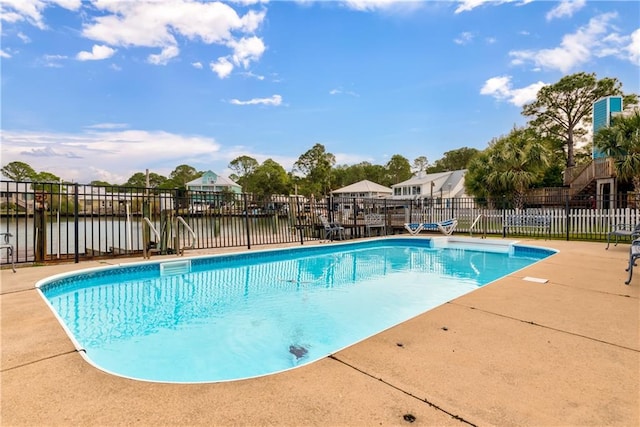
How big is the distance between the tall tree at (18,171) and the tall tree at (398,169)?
54.8 m

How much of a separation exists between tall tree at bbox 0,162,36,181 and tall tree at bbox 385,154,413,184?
180 ft

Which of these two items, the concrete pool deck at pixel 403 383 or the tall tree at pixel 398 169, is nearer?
the concrete pool deck at pixel 403 383

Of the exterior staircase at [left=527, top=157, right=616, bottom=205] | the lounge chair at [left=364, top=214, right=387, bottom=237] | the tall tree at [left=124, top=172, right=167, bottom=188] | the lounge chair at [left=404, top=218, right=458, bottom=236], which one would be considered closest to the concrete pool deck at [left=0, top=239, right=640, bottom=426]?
the lounge chair at [left=404, top=218, right=458, bottom=236]

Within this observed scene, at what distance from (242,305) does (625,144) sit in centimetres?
1421

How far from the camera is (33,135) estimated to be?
64.6 ft

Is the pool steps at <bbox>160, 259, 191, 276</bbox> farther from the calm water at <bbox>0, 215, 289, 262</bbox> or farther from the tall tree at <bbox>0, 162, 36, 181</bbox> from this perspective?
the tall tree at <bbox>0, 162, 36, 181</bbox>

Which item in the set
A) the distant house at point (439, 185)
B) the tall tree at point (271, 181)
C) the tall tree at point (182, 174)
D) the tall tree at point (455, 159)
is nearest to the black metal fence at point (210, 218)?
the distant house at point (439, 185)

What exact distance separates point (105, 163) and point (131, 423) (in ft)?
87.3

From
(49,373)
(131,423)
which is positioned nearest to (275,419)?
(131,423)

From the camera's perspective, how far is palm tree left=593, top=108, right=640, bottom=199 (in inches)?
454

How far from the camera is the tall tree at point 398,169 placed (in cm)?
5922

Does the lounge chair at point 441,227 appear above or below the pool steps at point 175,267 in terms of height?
above

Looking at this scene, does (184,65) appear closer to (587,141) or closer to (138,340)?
(138,340)

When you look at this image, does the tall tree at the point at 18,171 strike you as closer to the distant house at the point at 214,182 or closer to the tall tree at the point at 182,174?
the distant house at the point at 214,182
